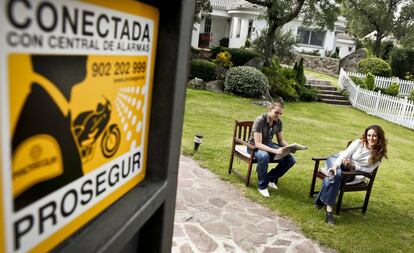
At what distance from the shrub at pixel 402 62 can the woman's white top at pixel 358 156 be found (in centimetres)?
2427

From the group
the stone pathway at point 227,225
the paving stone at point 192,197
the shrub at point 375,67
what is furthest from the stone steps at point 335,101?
the paving stone at point 192,197

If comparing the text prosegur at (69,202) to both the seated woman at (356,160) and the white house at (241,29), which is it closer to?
the seated woman at (356,160)

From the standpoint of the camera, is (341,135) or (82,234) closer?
(82,234)

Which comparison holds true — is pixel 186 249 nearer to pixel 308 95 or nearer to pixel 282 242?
pixel 282 242

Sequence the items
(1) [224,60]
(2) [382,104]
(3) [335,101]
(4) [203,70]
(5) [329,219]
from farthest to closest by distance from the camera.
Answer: (3) [335,101]
(1) [224,60]
(4) [203,70]
(2) [382,104]
(5) [329,219]

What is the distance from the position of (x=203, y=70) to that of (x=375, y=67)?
1125cm

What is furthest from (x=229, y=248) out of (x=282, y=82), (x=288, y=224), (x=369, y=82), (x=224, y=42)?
(x=224, y=42)

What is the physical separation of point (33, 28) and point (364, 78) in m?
20.3

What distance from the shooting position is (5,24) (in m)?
0.71

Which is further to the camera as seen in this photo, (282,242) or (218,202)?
(218,202)

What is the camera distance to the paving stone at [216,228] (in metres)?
4.50

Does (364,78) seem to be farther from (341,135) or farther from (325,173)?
(325,173)

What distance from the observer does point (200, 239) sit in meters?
4.29

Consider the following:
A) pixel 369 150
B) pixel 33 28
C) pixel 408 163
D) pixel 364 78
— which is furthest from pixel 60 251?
pixel 364 78
